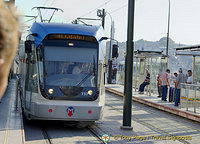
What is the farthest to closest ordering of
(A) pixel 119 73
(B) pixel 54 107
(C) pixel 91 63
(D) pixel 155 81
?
(A) pixel 119 73 < (D) pixel 155 81 < (C) pixel 91 63 < (B) pixel 54 107

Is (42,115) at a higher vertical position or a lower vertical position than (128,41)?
lower

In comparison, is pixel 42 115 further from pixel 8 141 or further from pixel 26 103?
pixel 8 141

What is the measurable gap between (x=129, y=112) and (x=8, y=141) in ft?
13.8

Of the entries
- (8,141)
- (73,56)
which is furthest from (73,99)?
(8,141)

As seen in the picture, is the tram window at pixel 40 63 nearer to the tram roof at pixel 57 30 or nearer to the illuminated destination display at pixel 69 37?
the tram roof at pixel 57 30

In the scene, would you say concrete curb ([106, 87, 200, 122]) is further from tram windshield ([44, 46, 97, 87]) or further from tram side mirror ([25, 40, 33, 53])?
tram side mirror ([25, 40, 33, 53])

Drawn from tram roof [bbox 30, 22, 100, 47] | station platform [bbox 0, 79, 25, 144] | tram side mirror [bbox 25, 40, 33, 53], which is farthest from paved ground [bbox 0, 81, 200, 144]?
tram roof [bbox 30, 22, 100, 47]

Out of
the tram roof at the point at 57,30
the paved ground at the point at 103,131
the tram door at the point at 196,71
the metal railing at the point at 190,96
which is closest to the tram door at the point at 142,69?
the tram door at the point at 196,71

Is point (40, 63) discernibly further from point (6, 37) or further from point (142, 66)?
point (142, 66)

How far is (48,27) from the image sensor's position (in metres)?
10.1

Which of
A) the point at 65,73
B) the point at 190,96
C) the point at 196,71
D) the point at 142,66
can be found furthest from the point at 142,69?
the point at 65,73

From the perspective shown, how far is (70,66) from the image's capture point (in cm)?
988

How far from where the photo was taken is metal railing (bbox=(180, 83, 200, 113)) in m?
13.5

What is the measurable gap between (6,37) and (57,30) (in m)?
9.04
